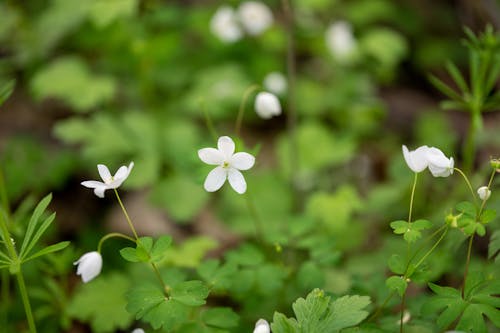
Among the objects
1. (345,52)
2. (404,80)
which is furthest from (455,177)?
(404,80)

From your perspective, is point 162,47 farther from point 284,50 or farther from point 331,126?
point 331,126

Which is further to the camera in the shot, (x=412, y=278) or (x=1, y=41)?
(x=1, y=41)

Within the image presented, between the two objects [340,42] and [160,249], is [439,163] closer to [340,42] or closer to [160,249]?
[160,249]

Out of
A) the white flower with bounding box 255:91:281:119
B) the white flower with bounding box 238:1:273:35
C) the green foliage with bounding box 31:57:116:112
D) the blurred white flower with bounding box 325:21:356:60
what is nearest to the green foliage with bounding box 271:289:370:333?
the white flower with bounding box 255:91:281:119

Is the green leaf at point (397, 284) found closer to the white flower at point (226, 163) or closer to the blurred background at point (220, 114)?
the white flower at point (226, 163)

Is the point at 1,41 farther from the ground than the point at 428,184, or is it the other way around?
the point at 1,41

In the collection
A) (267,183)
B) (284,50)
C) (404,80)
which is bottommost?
(267,183)

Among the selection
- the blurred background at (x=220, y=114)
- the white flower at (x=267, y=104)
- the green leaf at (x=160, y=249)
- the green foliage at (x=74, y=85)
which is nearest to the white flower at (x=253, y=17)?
the blurred background at (x=220, y=114)
